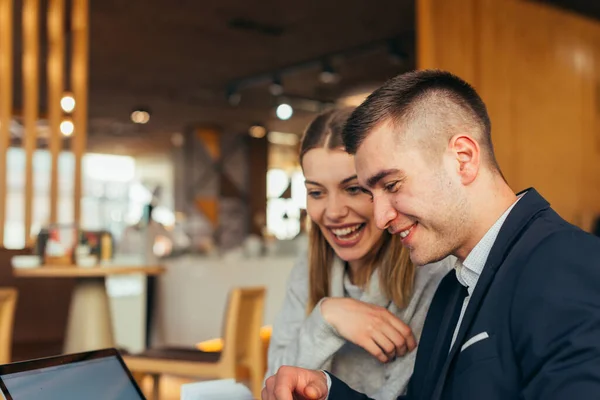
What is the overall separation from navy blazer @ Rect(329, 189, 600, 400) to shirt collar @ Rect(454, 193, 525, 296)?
0.16 feet

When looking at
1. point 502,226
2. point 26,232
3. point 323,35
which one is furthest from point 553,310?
point 323,35

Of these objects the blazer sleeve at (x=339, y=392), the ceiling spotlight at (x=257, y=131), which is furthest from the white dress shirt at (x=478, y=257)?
the ceiling spotlight at (x=257, y=131)

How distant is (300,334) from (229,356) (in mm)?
2401

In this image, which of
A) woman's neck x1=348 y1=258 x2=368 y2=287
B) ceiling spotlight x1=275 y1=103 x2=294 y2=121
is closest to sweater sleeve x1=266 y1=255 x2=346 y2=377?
woman's neck x1=348 y1=258 x2=368 y2=287

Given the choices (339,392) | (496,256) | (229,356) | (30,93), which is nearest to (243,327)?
(229,356)

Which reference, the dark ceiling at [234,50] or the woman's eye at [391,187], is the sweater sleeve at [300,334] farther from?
the dark ceiling at [234,50]

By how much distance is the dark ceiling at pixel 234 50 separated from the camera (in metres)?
7.32

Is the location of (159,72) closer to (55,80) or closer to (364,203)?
(55,80)

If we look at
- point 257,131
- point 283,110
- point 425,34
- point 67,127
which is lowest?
point 425,34

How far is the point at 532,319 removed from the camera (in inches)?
35.0

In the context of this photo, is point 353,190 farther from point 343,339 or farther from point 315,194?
point 343,339

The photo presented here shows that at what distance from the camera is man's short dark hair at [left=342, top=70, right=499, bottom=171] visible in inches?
43.9

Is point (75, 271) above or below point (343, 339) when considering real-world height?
below

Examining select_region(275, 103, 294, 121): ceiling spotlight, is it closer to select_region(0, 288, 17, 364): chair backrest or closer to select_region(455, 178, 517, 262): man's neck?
select_region(0, 288, 17, 364): chair backrest
